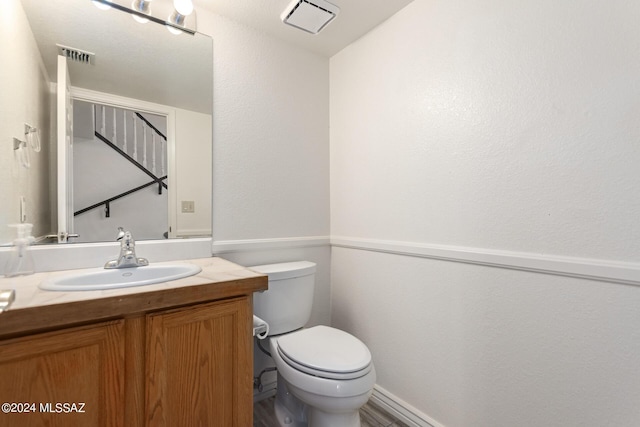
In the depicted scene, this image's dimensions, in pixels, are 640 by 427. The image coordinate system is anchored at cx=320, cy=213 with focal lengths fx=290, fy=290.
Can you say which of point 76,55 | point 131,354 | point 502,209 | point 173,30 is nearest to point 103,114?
point 76,55

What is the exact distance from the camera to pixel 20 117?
3.63 ft

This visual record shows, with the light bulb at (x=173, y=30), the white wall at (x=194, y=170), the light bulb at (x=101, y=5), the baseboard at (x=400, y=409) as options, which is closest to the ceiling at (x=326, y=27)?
the light bulb at (x=173, y=30)

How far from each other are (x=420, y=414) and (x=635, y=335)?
0.94 m

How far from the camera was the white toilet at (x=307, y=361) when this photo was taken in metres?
1.12

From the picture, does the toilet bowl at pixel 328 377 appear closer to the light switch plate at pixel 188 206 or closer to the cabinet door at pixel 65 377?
the cabinet door at pixel 65 377

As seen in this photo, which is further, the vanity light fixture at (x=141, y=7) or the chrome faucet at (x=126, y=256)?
the vanity light fixture at (x=141, y=7)

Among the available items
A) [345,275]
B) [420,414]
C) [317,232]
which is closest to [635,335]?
[420,414]

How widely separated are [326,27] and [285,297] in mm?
Answer: 1524

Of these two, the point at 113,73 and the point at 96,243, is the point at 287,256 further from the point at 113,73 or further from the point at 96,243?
the point at 113,73

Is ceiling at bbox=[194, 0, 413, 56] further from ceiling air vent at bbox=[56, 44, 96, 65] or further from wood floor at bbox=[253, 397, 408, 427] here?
wood floor at bbox=[253, 397, 408, 427]

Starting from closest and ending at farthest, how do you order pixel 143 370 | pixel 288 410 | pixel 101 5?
pixel 143 370
pixel 101 5
pixel 288 410

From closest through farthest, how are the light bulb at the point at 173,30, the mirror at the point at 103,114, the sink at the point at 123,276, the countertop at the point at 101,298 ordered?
the countertop at the point at 101,298
the sink at the point at 123,276
the mirror at the point at 103,114
the light bulb at the point at 173,30

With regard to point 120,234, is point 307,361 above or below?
below

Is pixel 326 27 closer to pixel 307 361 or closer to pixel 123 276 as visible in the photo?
pixel 123 276
